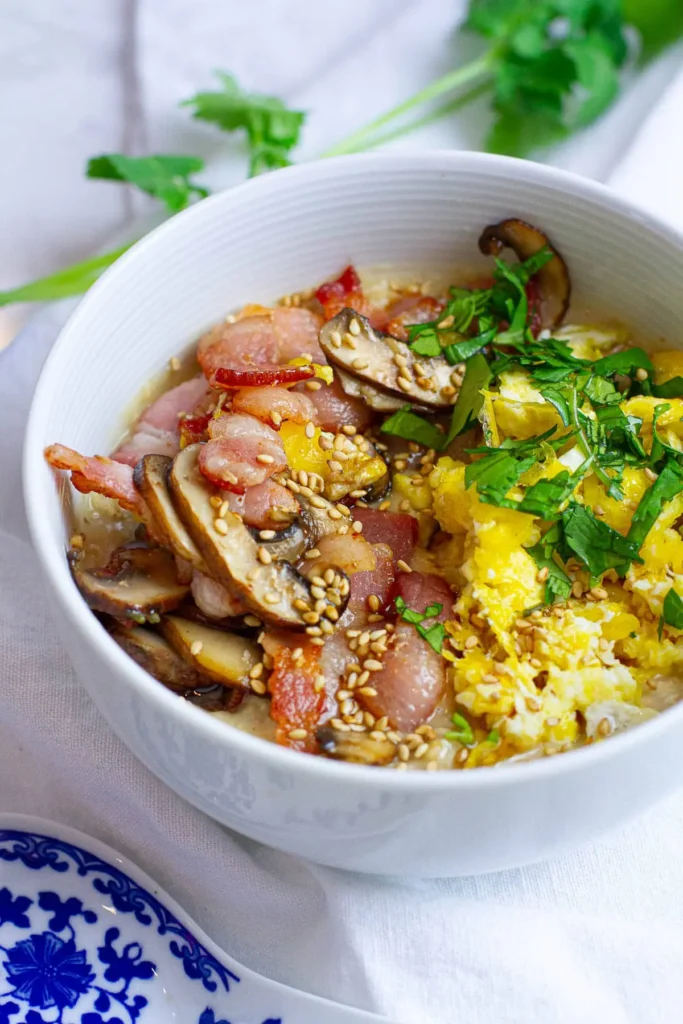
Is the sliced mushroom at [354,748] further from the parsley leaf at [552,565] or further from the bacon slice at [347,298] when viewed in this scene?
the bacon slice at [347,298]

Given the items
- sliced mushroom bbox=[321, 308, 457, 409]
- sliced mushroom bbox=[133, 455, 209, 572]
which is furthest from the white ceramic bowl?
sliced mushroom bbox=[321, 308, 457, 409]

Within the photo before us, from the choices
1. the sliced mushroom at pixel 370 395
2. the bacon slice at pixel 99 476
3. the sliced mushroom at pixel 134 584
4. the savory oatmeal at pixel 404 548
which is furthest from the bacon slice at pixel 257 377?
the sliced mushroom at pixel 134 584

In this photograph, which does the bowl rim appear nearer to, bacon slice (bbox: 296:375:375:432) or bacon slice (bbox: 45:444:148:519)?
bacon slice (bbox: 45:444:148:519)

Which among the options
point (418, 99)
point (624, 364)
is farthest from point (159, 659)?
point (418, 99)

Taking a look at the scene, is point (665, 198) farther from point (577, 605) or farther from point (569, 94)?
point (577, 605)

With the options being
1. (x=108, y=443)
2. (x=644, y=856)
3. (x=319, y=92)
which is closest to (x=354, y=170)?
(x=108, y=443)

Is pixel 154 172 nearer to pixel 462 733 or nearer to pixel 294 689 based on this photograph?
pixel 294 689
